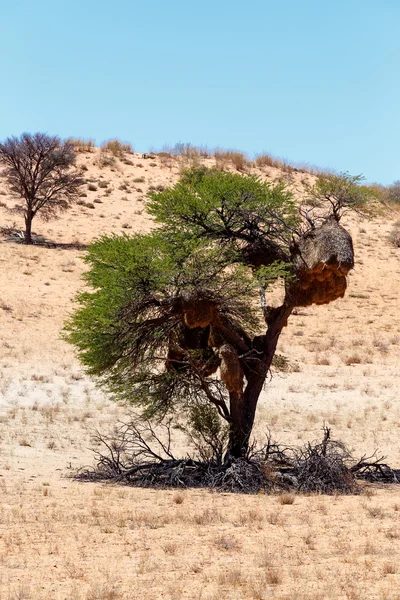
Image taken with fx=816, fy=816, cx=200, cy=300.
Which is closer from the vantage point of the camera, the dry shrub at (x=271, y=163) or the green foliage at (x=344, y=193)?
the green foliage at (x=344, y=193)

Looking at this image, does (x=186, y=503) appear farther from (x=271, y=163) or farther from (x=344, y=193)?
(x=271, y=163)

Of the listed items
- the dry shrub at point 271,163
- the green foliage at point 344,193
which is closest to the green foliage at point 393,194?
the dry shrub at point 271,163

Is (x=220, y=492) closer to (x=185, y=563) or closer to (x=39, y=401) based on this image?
(x=185, y=563)

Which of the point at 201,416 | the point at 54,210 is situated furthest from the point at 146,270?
the point at 54,210

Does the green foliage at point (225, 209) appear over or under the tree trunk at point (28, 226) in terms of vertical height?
under

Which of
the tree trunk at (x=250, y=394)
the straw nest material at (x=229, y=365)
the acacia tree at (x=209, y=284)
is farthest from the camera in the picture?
the tree trunk at (x=250, y=394)

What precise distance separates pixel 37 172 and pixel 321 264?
29260 mm

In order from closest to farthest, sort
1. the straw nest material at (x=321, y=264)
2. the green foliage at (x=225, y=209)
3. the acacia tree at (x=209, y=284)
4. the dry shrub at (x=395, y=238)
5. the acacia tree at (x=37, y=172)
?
the straw nest material at (x=321, y=264), the acacia tree at (x=209, y=284), the green foliage at (x=225, y=209), the acacia tree at (x=37, y=172), the dry shrub at (x=395, y=238)

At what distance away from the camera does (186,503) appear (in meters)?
12.2

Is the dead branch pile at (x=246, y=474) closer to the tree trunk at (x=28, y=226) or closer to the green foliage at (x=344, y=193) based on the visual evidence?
the green foliage at (x=344, y=193)

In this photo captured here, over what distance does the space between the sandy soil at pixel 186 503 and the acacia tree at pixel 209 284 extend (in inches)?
82.7

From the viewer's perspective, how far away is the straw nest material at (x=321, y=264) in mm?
12922

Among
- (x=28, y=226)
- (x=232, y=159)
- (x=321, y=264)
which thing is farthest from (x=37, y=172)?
(x=321, y=264)

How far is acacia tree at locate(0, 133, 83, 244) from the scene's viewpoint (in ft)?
132
